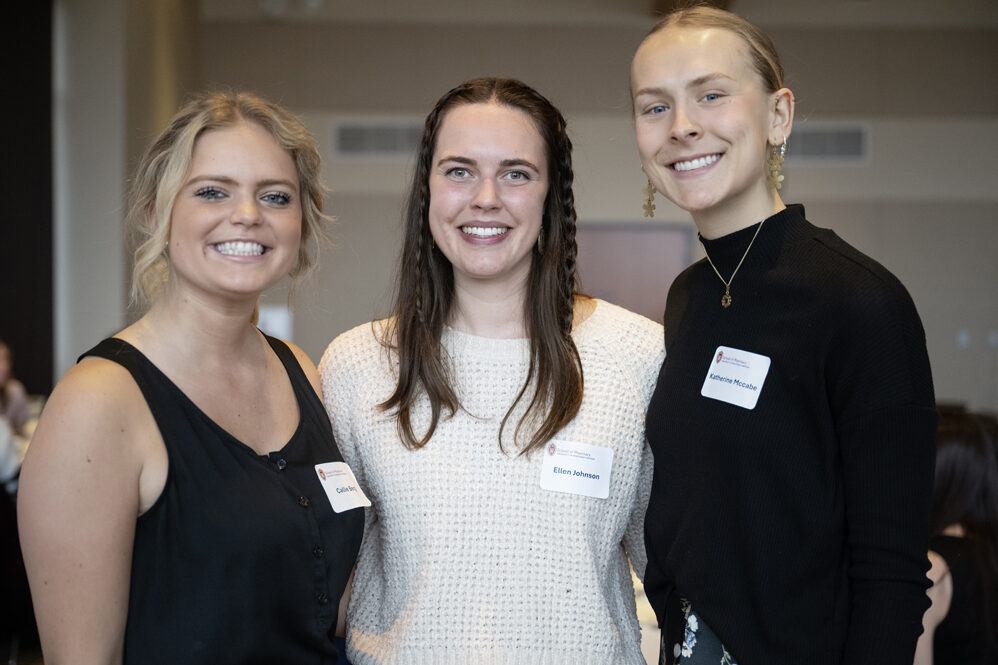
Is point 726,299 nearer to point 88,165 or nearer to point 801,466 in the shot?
point 801,466

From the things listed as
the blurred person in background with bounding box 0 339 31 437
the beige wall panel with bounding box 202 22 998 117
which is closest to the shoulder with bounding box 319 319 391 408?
the blurred person in background with bounding box 0 339 31 437

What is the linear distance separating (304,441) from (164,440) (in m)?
0.32

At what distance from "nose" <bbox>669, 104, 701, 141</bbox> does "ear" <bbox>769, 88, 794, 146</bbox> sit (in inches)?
6.0

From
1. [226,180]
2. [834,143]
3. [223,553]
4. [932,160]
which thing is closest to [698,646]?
[223,553]

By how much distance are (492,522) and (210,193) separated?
2.65 feet

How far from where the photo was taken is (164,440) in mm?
1521

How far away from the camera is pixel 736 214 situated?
164 cm

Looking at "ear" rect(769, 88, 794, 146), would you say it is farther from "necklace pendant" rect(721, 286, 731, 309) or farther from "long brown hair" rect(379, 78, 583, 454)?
"long brown hair" rect(379, 78, 583, 454)

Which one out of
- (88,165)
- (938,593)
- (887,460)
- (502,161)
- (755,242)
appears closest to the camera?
(887,460)

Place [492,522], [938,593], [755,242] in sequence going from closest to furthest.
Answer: [755,242] < [492,522] < [938,593]

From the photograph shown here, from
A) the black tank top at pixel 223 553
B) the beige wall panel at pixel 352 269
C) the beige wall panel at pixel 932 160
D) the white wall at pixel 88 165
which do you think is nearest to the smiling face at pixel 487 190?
the black tank top at pixel 223 553

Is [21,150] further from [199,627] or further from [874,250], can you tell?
[874,250]

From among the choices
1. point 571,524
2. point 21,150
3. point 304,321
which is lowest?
point 304,321

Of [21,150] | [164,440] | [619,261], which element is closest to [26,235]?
[21,150]
